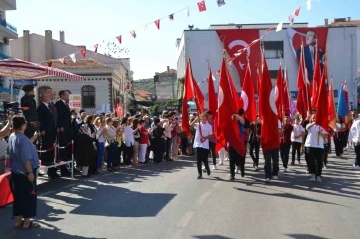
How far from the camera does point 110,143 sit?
15.5m

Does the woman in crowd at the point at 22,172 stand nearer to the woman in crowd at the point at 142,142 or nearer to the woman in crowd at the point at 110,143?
the woman in crowd at the point at 110,143

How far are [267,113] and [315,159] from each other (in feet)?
5.58

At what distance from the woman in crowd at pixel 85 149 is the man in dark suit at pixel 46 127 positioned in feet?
3.87

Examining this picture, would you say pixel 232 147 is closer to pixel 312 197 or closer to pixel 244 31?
pixel 312 197

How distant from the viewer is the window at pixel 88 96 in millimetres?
55425

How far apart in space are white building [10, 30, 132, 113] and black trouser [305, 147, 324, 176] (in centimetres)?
3801

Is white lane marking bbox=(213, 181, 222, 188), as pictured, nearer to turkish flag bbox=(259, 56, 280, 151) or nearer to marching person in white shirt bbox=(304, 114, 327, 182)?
turkish flag bbox=(259, 56, 280, 151)

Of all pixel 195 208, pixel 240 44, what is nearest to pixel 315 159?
pixel 195 208

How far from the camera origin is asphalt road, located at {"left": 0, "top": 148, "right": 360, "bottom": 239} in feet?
23.5

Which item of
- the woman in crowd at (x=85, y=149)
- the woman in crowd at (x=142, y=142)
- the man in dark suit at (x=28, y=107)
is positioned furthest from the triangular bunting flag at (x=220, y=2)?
the man in dark suit at (x=28, y=107)

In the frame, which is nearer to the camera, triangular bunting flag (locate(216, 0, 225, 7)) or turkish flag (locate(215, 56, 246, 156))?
turkish flag (locate(215, 56, 246, 156))

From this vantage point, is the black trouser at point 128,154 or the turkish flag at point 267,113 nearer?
the turkish flag at point 267,113

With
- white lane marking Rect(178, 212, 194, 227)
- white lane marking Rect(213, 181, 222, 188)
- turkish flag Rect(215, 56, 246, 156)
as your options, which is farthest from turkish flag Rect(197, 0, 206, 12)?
white lane marking Rect(178, 212, 194, 227)

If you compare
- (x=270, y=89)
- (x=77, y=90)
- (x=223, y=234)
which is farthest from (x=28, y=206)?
(x=77, y=90)
